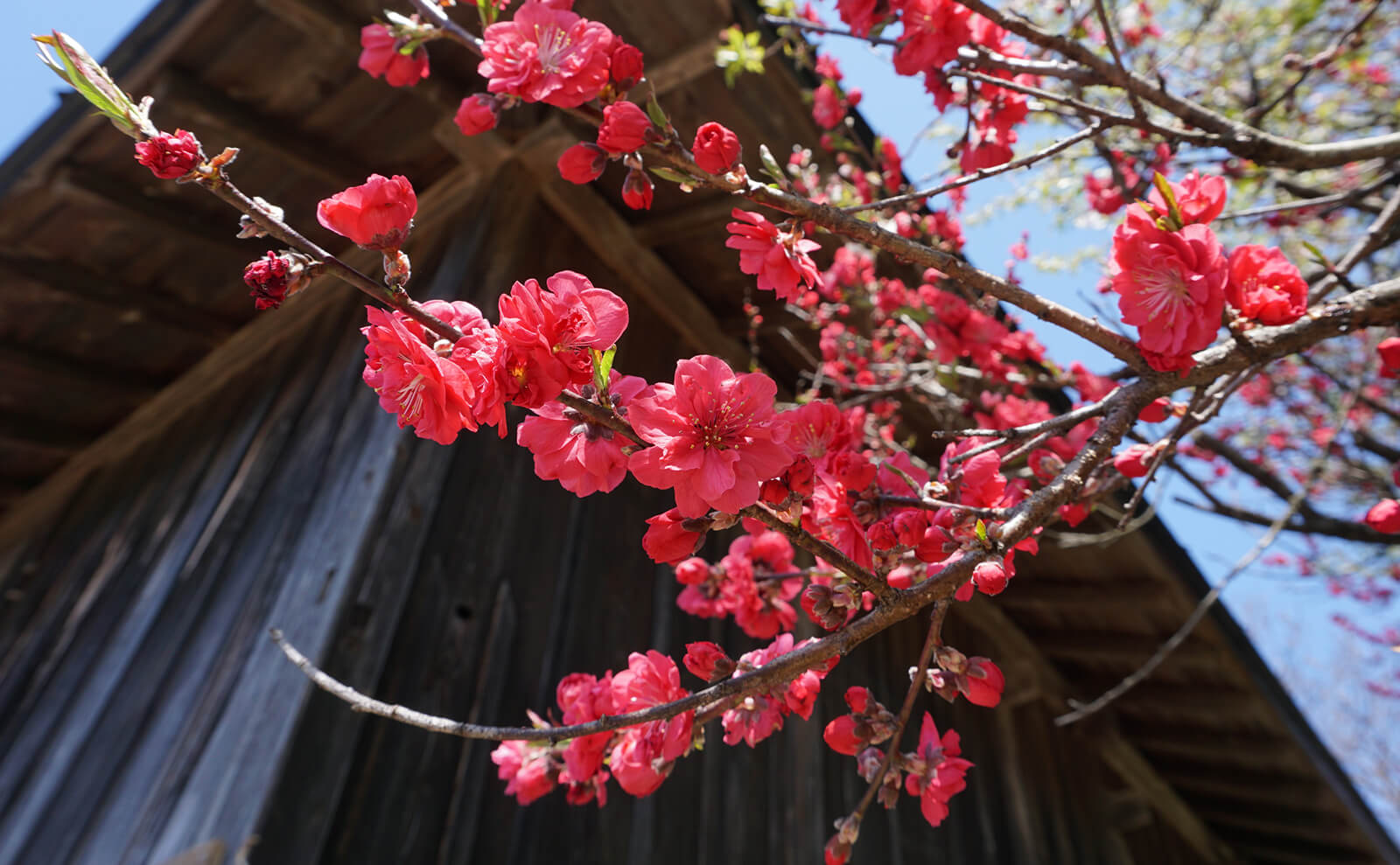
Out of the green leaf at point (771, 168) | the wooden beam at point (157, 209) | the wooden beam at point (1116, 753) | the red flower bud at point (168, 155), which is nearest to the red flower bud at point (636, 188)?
the green leaf at point (771, 168)

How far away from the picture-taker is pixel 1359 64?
3820mm

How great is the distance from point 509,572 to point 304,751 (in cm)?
63

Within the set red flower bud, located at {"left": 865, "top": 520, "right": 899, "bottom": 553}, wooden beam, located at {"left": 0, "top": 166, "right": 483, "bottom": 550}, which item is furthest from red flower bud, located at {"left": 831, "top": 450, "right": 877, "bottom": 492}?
wooden beam, located at {"left": 0, "top": 166, "right": 483, "bottom": 550}

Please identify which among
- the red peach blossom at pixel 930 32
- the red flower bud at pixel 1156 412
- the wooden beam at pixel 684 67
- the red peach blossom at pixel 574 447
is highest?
the wooden beam at pixel 684 67

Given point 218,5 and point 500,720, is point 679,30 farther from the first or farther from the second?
point 500,720

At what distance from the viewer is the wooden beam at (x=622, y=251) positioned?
237 centimetres

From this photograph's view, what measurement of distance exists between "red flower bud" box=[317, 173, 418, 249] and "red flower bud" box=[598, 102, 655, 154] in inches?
11.7

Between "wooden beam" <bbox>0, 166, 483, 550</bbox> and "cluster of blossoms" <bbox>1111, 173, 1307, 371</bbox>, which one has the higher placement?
"wooden beam" <bbox>0, 166, 483, 550</bbox>

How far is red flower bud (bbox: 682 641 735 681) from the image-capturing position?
2.81 feet

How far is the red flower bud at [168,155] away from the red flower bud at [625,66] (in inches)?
20.7

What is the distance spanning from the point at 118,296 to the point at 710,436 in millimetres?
2959

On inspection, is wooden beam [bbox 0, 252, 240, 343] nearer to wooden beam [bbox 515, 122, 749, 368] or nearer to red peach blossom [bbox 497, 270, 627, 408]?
wooden beam [bbox 515, 122, 749, 368]

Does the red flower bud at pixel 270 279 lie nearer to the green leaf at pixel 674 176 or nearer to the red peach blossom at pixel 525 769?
the green leaf at pixel 674 176

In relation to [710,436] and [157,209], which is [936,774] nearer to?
[710,436]
